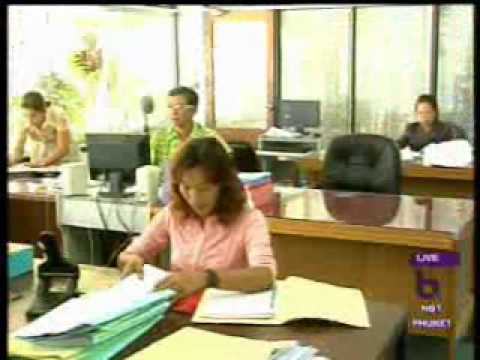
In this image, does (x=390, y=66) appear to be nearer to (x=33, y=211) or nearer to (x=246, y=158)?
(x=246, y=158)

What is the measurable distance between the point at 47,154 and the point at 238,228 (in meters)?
2.40

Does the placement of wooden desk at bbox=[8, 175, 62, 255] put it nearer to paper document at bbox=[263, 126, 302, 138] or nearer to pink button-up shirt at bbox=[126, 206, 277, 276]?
pink button-up shirt at bbox=[126, 206, 277, 276]

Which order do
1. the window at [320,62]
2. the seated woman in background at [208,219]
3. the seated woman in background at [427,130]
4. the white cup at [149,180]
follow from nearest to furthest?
1. the seated woman in background at [208,219]
2. the white cup at [149,180]
3. the seated woman in background at [427,130]
4. the window at [320,62]

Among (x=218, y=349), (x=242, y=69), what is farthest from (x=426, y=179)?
(x=242, y=69)

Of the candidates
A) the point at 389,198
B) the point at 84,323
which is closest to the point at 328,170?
the point at 389,198

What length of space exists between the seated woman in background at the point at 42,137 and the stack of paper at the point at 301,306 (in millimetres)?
2619

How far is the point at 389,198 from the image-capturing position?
3025mm

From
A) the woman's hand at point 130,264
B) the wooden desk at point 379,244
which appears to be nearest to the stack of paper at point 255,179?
the wooden desk at point 379,244

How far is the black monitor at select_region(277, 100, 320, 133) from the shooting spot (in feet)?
18.2

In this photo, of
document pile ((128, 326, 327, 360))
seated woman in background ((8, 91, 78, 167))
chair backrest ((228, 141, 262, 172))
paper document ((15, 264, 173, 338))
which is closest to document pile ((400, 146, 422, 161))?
chair backrest ((228, 141, 262, 172))

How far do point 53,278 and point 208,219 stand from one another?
1.55ft

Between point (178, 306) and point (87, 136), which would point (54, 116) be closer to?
point (87, 136)

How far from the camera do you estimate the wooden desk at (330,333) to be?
1287 mm

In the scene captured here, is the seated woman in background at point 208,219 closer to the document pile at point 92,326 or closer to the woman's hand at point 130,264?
the woman's hand at point 130,264
